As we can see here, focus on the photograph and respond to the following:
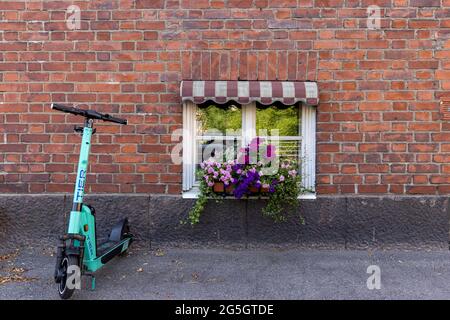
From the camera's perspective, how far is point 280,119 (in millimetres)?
4805

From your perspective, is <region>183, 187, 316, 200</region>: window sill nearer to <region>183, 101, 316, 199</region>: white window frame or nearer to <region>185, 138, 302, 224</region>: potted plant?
<region>183, 101, 316, 199</region>: white window frame

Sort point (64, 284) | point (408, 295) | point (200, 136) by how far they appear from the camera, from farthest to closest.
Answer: point (200, 136), point (408, 295), point (64, 284)

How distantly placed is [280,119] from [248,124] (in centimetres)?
39

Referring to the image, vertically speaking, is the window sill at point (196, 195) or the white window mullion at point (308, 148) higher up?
the white window mullion at point (308, 148)

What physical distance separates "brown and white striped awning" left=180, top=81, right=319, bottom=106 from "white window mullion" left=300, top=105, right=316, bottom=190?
11.7 inches

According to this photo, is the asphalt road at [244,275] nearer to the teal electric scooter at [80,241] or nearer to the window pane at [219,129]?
the teal electric scooter at [80,241]

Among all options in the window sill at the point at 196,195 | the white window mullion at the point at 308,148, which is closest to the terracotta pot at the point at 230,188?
the window sill at the point at 196,195

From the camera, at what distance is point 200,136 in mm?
4762

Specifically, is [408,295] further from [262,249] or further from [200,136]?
[200,136]

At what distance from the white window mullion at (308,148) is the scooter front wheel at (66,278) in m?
2.62

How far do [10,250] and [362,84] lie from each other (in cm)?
429

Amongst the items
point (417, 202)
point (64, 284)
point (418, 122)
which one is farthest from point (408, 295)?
point (64, 284)

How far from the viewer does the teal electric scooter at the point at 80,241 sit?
3.25 m

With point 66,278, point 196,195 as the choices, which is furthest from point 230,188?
point 66,278
